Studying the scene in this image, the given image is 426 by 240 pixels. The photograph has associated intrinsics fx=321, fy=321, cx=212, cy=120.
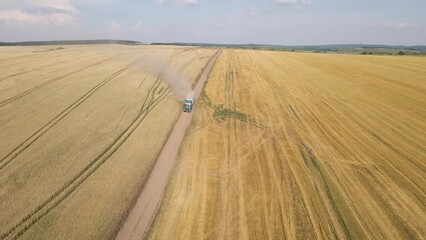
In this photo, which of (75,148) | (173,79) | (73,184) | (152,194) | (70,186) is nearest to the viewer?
(152,194)

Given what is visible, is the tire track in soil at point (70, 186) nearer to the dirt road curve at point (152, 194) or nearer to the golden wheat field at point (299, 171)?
the dirt road curve at point (152, 194)

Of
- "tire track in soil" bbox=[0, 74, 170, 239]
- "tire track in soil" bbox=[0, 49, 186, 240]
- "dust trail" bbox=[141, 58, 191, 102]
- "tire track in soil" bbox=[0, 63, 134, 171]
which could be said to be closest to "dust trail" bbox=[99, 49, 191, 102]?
"dust trail" bbox=[141, 58, 191, 102]

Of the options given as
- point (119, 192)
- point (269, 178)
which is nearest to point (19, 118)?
point (119, 192)

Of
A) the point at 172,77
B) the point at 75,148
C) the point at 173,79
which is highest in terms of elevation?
the point at 75,148

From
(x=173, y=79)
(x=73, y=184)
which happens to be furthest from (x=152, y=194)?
(x=173, y=79)

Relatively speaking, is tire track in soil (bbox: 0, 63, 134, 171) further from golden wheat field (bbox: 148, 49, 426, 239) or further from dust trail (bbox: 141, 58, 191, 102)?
golden wheat field (bbox: 148, 49, 426, 239)

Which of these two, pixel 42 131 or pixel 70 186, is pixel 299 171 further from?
pixel 42 131
